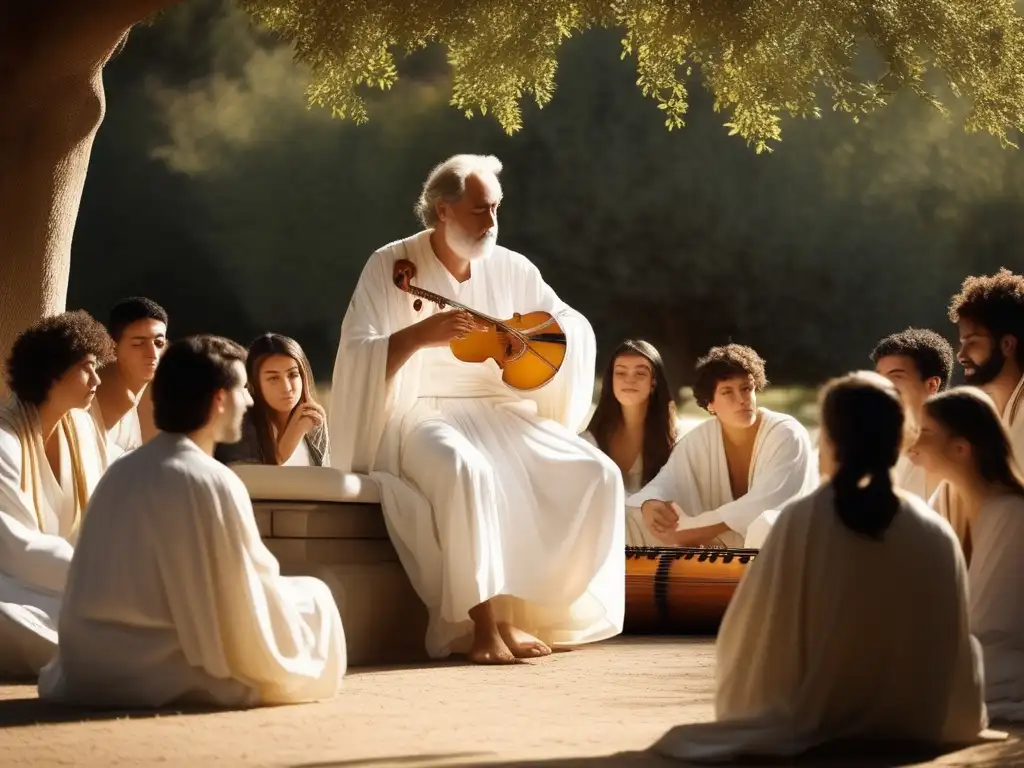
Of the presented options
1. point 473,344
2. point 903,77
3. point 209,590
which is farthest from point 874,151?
point 209,590

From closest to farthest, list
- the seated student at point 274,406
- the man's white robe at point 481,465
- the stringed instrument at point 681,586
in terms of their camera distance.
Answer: the man's white robe at point 481,465
the seated student at point 274,406
the stringed instrument at point 681,586

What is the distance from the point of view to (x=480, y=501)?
6.61 meters

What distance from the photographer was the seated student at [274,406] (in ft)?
24.5

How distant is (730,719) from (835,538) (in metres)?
0.49

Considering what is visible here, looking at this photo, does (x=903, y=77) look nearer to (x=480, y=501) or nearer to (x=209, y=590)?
(x=480, y=501)

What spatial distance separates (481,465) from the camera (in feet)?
21.9

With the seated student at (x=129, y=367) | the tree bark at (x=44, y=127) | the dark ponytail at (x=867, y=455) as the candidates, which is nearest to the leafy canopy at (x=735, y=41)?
the tree bark at (x=44, y=127)

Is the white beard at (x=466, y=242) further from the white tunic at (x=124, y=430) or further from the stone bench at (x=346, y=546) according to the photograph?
the white tunic at (x=124, y=430)

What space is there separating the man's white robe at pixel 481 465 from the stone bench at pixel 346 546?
111 millimetres

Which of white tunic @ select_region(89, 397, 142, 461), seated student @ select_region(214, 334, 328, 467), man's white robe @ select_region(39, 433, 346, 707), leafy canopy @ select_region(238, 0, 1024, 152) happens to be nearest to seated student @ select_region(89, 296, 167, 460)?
white tunic @ select_region(89, 397, 142, 461)

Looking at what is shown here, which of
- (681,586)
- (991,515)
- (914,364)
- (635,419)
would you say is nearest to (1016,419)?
(991,515)

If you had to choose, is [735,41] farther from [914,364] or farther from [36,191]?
[36,191]

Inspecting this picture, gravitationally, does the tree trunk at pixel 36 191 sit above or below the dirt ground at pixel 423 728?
above

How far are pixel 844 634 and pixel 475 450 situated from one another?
284cm
